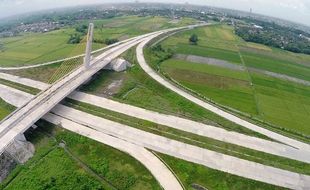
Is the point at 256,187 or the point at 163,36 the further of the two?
the point at 163,36

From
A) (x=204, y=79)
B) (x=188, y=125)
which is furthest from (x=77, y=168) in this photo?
(x=204, y=79)

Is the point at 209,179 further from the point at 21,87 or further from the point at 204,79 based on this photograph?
the point at 21,87

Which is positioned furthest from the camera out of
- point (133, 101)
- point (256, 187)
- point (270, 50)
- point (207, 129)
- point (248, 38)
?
point (248, 38)

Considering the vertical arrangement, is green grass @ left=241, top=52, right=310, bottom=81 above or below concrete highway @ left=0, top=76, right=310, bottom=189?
above

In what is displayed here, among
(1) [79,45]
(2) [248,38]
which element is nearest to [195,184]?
(1) [79,45]

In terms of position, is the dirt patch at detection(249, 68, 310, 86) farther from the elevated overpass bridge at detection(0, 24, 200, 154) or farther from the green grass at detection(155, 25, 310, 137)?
the elevated overpass bridge at detection(0, 24, 200, 154)

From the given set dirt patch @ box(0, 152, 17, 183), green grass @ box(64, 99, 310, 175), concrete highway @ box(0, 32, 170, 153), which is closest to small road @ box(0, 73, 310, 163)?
green grass @ box(64, 99, 310, 175)

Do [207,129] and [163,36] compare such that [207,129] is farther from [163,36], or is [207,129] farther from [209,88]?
[163,36]

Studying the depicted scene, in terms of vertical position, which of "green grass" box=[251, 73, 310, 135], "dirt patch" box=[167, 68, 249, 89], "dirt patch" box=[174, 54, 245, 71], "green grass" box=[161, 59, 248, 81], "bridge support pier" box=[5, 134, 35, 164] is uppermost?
"dirt patch" box=[174, 54, 245, 71]
